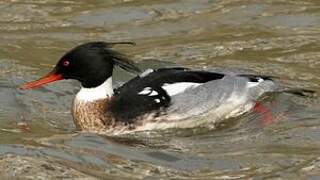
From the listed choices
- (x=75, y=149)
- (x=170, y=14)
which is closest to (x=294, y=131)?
(x=75, y=149)

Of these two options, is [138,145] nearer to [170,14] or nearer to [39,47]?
[39,47]

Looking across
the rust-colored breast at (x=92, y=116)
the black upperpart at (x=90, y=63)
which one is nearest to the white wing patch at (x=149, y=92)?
the black upperpart at (x=90, y=63)

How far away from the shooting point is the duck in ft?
32.0

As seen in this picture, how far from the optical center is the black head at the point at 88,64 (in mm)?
9898

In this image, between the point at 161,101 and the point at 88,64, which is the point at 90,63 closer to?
the point at 88,64

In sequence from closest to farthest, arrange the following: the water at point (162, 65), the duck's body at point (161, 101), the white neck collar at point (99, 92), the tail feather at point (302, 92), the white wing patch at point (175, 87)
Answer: the water at point (162, 65) → the duck's body at point (161, 101) → the white wing patch at point (175, 87) → the white neck collar at point (99, 92) → the tail feather at point (302, 92)

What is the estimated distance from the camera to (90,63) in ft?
32.6

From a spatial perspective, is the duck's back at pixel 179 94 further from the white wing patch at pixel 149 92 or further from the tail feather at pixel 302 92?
the tail feather at pixel 302 92

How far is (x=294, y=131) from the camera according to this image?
9445 millimetres

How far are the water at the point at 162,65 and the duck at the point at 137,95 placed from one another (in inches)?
5.7

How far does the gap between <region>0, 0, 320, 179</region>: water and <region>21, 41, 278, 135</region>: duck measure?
0.47 feet

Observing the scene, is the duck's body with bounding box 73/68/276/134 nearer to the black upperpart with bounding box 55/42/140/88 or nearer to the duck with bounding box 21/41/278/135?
the duck with bounding box 21/41/278/135

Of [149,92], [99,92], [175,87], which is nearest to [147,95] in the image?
[149,92]

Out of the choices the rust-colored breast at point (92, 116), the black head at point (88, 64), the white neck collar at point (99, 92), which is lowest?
the rust-colored breast at point (92, 116)
